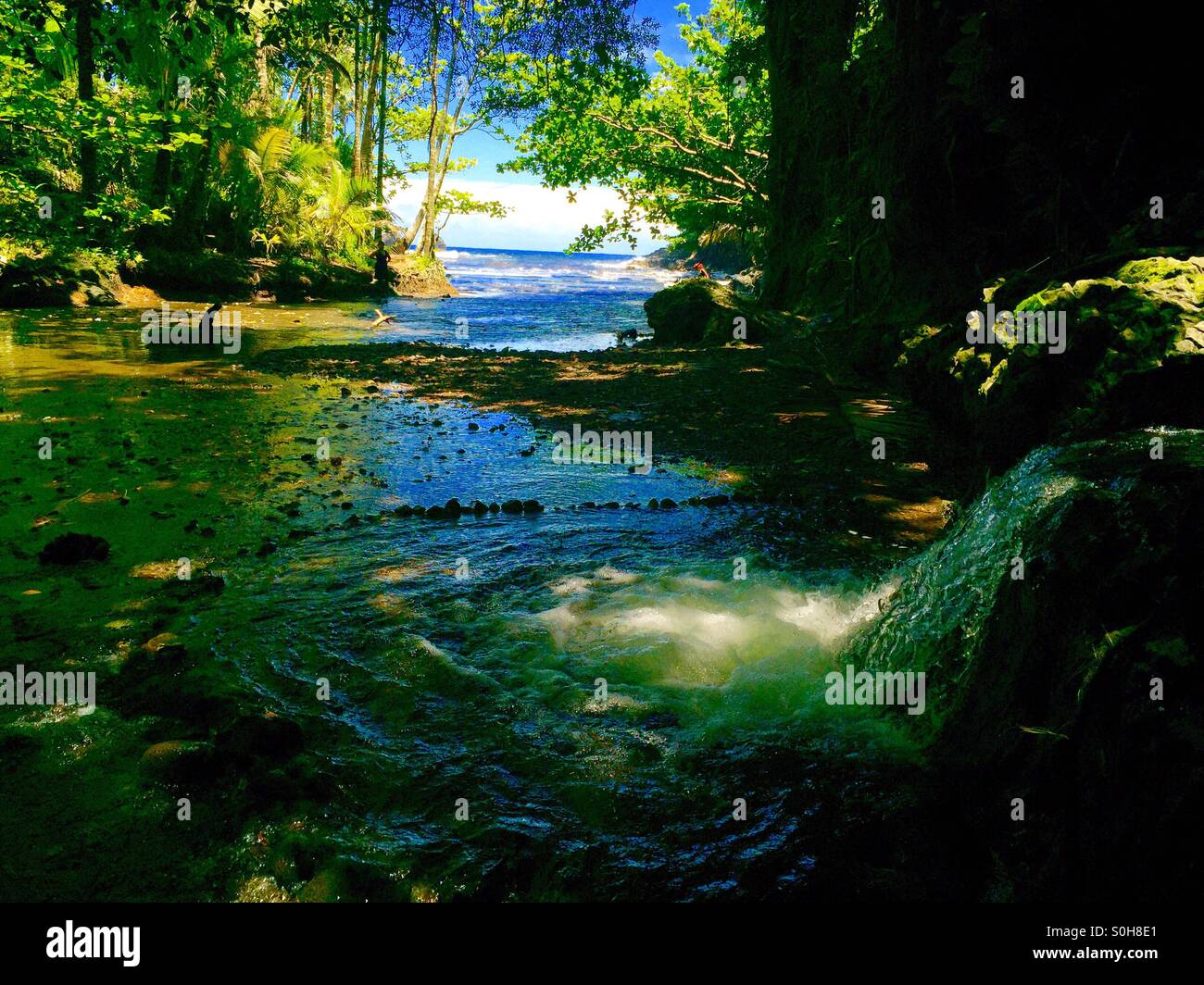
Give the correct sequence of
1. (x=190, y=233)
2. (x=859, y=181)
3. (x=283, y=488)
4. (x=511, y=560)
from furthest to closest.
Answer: (x=190, y=233), (x=859, y=181), (x=283, y=488), (x=511, y=560)

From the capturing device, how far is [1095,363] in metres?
4.60

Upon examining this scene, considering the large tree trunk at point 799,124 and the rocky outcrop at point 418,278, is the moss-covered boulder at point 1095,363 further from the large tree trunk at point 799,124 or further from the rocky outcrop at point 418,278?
the rocky outcrop at point 418,278

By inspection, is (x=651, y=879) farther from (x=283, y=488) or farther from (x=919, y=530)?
(x=283, y=488)

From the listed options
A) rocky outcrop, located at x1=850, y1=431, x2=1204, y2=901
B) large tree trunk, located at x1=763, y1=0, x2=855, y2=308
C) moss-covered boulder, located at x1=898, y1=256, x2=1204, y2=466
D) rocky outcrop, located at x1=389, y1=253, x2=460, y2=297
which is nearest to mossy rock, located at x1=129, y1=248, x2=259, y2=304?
rocky outcrop, located at x1=389, y1=253, x2=460, y2=297

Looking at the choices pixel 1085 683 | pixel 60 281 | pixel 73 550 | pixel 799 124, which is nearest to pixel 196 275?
pixel 60 281

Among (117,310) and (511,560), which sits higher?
(117,310)

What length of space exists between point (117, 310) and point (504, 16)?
1675 centimetres

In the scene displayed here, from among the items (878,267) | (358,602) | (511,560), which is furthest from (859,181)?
(358,602)

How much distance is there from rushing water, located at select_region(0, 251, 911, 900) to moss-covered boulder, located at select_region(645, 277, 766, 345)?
9.29 meters

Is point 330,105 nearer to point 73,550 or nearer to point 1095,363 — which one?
point 73,550

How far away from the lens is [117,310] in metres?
19.9
